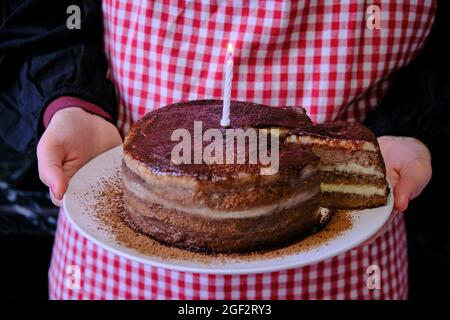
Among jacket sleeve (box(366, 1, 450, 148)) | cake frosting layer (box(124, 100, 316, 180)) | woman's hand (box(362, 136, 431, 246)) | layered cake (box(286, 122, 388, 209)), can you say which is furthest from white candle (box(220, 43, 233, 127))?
jacket sleeve (box(366, 1, 450, 148))

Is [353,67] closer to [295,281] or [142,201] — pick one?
[295,281]

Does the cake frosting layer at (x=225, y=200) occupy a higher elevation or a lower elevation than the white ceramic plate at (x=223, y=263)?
higher

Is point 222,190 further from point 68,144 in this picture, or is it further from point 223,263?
point 68,144

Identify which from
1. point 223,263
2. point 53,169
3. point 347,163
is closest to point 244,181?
point 223,263

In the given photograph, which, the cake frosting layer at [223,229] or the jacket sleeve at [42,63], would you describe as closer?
the cake frosting layer at [223,229]

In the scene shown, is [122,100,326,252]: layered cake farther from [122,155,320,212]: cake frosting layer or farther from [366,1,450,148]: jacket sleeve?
[366,1,450,148]: jacket sleeve

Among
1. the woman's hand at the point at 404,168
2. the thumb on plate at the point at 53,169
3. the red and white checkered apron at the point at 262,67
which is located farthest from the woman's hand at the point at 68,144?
the woman's hand at the point at 404,168

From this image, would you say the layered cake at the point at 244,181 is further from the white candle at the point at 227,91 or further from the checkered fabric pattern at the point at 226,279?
the checkered fabric pattern at the point at 226,279
